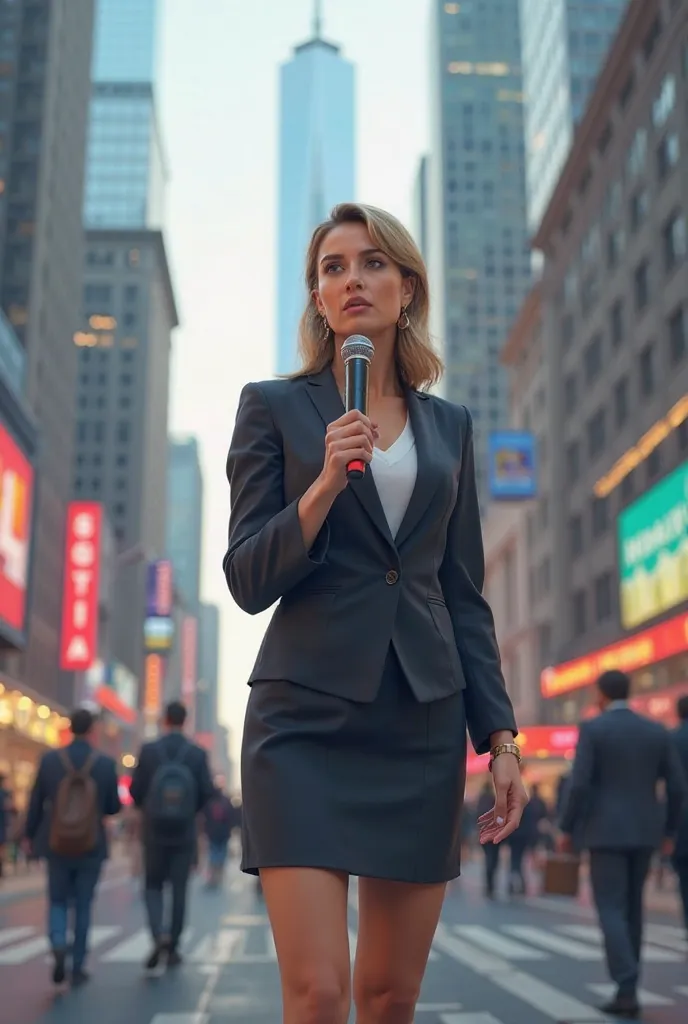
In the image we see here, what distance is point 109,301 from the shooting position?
13662 cm

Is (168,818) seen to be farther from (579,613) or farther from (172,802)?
(579,613)

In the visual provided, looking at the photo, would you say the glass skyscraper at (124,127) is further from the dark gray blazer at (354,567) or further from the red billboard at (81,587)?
the dark gray blazer at (354,567)

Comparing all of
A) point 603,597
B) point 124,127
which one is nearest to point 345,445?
point 603,597

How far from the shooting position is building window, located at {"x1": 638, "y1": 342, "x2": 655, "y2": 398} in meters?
44.4

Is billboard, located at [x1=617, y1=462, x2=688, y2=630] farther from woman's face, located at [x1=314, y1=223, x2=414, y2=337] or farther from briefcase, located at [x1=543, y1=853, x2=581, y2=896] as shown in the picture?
woman's face, located at [x1=314, y1=223, x2=414, y2=337]

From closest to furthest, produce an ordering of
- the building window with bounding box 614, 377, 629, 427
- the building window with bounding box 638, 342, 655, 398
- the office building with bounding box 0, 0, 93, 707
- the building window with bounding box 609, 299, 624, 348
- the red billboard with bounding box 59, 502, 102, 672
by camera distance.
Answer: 1. the building window with bounding box 638, 342, 655, 398
2. the building window with bounding box 614, 377, 629, 427
3. the building window with bounding box 609, 299, 624, 348
4. the red billboard with bounding box 59, 502, 102, 672
5. the office building with bounding box 0, 0, 93, 707

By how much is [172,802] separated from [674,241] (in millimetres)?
35905

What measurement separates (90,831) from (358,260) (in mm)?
6891

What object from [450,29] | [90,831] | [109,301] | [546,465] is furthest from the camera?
[450,29]

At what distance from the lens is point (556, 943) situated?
11.9 metres

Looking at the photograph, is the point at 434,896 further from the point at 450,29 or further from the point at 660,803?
the point at 450,29

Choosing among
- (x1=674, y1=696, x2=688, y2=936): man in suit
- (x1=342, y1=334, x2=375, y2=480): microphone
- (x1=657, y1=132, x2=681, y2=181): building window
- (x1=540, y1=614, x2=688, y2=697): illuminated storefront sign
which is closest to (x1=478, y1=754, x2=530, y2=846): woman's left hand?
(x1=342, y1=334, x2=375, y2=480): microphone

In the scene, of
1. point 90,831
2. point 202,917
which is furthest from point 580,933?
point 90,831

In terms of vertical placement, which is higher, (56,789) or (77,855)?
(56,789)
